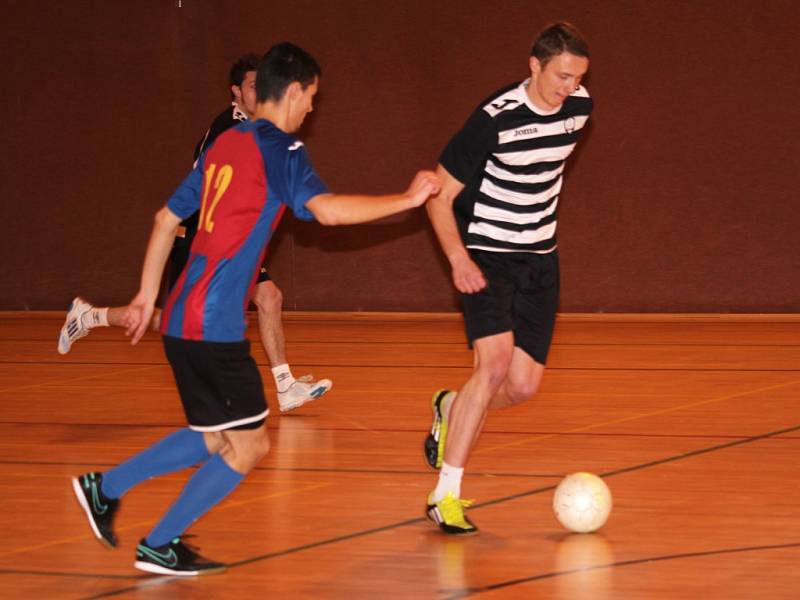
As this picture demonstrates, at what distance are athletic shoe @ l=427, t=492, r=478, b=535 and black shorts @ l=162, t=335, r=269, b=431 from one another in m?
0.80

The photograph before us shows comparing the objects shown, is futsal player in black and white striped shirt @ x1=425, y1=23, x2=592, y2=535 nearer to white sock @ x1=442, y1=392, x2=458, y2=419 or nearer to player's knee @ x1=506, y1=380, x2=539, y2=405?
player's knee @ x1=506, y1=380, x2=539, y2=405

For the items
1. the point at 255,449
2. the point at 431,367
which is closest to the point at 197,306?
the point at 255,449

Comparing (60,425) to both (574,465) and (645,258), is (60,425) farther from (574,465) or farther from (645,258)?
(645,258)

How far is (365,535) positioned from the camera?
13.5 ft

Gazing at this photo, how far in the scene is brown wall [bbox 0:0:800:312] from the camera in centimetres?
952

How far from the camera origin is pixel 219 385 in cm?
355

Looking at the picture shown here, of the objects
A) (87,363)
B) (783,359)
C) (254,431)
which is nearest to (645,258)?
(783,359)

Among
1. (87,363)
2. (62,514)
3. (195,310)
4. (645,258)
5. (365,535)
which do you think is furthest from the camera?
(645,258)

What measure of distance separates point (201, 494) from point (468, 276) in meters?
1.06

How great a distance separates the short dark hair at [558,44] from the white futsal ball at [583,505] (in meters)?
1.38

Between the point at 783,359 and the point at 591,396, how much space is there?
1696 mm

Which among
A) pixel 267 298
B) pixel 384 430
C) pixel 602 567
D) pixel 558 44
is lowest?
pixel 602 567

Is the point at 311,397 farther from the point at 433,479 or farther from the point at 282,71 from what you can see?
the point at 282,71

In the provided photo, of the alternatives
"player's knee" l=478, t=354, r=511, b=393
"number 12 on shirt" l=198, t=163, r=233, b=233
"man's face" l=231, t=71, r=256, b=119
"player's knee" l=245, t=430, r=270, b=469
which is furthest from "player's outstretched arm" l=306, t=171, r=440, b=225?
"man's face" l=231, t=71, r=256, b=119
